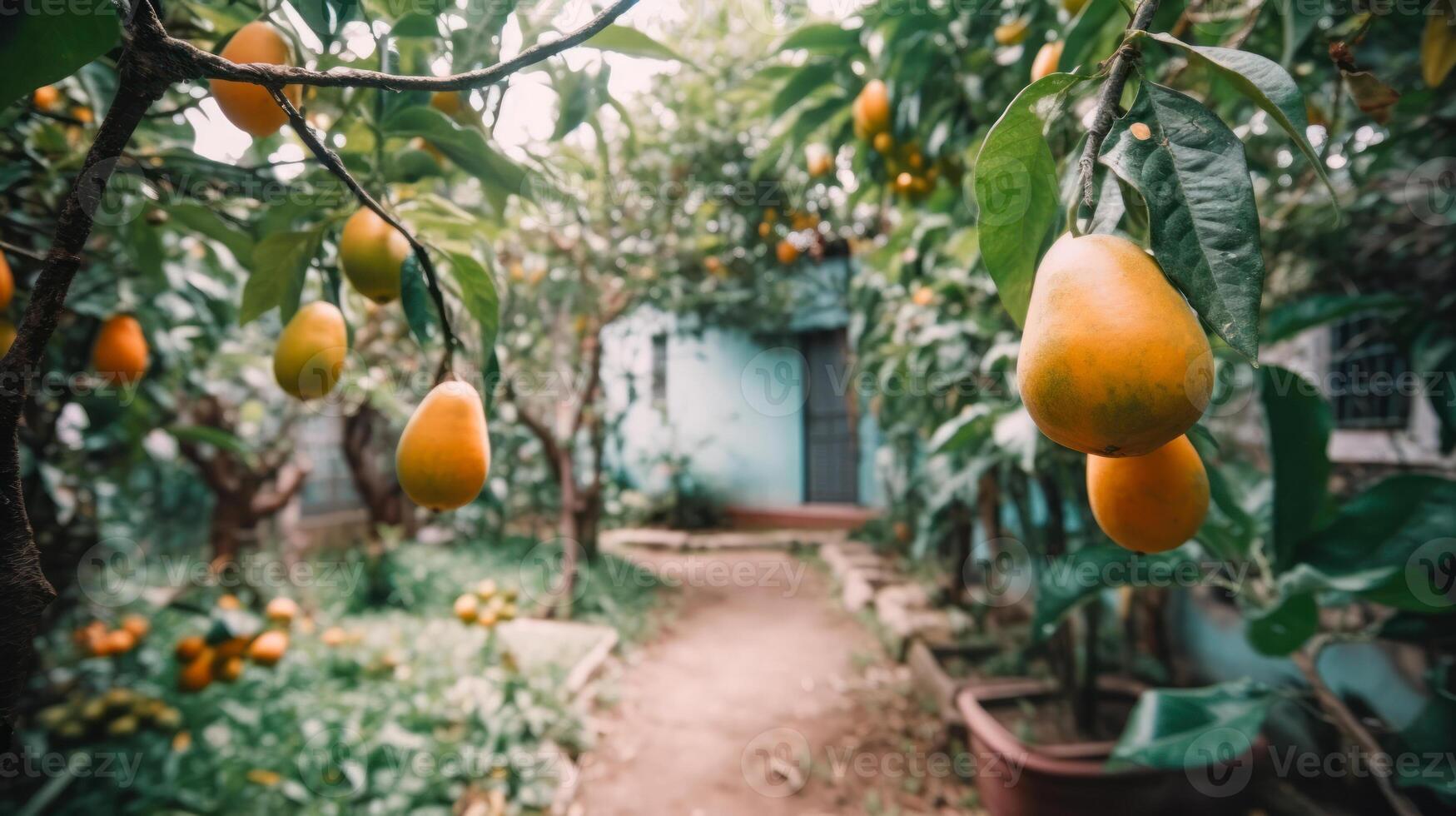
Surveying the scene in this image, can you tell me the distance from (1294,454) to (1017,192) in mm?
798

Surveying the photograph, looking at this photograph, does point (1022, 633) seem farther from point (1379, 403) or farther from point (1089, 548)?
point (1089, 548)

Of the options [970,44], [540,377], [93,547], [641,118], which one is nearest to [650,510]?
[540,377]

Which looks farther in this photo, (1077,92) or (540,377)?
(540,377)

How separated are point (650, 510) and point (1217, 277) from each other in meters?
6.68

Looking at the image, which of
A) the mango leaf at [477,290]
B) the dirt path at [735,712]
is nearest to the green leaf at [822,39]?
the mango leaf at [477,290]

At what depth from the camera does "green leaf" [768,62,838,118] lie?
3.71 ft

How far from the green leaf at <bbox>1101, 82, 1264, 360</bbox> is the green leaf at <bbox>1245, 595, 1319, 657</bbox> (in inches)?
30.2

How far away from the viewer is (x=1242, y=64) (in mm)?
349

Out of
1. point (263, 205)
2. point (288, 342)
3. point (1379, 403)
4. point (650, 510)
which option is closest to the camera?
point (288, 342)

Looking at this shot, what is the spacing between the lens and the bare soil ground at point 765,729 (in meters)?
2.15

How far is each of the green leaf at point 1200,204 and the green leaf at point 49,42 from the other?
0.62 metres

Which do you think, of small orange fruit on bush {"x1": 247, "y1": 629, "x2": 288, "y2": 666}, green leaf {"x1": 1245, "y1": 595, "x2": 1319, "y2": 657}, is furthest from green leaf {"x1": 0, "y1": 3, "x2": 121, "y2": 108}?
small orange fruit on bush {"x1": 247, "y1": 629, "x2": 288, "y2": 666}

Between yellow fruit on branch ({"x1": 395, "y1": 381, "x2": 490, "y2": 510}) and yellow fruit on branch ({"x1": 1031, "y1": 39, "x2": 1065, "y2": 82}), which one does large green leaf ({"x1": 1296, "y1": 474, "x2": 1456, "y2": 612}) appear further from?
yellow fruit on branch ({"x1": 395, "y1": 381, "x2": 490, "y2": 510})

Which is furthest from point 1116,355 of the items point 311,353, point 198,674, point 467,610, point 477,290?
point 467,610
